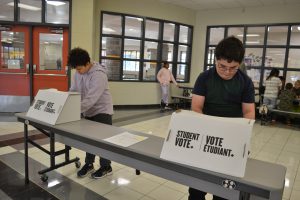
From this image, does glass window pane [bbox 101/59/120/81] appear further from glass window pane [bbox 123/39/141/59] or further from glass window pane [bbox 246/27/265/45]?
glass window pane [bbox 246/27/265/45]

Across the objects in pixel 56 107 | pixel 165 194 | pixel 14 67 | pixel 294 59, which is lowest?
pixel 165 194

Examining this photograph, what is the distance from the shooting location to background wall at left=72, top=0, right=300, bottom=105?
5.54m

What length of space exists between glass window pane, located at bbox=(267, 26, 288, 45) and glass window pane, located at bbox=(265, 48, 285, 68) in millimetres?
197

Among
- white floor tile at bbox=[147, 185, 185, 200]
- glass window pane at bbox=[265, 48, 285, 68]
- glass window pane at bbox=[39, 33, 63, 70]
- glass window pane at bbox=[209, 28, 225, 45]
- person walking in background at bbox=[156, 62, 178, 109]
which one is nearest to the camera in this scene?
white floor tile at bbox=[147, 185, 185, 200]

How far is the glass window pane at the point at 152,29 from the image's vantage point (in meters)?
7.32

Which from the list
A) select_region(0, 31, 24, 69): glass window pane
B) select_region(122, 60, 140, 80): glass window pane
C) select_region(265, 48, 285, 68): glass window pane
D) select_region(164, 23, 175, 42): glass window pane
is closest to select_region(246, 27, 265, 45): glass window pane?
select_region(265, 48, 285, 68): glass window pane

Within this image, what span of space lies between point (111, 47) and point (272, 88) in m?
4.23

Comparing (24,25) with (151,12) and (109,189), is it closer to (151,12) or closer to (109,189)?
(151,12)

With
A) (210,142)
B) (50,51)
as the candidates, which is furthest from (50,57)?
(210,142)

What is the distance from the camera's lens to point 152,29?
746 centimetres

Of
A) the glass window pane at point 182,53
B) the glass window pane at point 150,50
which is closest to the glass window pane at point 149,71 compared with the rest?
the glass window pane at point 150,50

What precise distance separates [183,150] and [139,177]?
165 centimetres

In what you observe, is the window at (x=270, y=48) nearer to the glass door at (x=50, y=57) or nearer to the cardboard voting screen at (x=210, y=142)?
the glass door at (x=50, y=57)

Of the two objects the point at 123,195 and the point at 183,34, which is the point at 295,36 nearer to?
the point at 183,34
